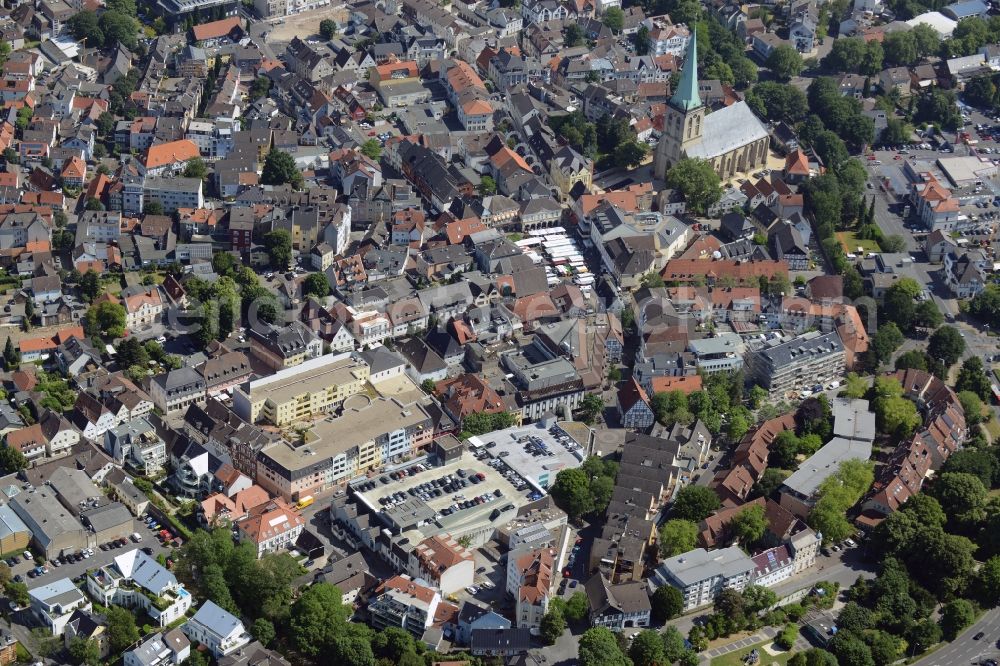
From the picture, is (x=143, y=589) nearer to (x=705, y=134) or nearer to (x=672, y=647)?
(x=672, y=647)

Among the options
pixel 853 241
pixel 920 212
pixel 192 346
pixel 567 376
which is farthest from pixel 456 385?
pixel 920 212

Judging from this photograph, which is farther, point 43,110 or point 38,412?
point 43,110

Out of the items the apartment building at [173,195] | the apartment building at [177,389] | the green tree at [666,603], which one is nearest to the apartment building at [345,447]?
the apartment building at [177,389]

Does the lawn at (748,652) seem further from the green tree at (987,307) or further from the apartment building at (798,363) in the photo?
the green tree at (987,307)

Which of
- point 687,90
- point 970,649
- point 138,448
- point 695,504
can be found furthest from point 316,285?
point 970,649

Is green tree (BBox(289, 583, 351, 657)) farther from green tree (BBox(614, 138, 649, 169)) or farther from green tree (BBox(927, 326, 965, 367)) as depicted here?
green tree (BBox(614, 138, 649, 169))

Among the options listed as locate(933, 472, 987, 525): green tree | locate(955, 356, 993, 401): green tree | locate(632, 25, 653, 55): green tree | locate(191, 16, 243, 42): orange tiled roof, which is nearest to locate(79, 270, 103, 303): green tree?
locate(191, 16, 243, 42): orange tiled roof

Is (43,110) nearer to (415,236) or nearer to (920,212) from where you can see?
(415,236)
